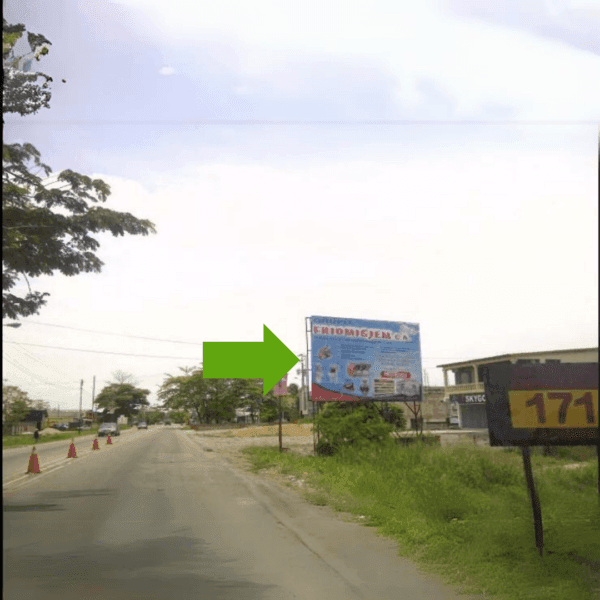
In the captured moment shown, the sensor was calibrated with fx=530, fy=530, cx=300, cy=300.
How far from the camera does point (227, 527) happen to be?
727 centimetres

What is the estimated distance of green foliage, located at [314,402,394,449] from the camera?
1602cm

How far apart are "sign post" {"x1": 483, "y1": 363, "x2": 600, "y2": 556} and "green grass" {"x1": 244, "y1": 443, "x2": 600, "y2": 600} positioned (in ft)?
0.77

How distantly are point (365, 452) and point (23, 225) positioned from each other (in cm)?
1395

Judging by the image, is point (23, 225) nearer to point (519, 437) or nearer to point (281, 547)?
point (519, 437)

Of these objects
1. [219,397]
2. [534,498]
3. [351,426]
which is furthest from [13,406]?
[351,426]

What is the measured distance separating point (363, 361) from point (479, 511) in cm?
984

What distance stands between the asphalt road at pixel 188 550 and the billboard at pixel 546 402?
2102mm

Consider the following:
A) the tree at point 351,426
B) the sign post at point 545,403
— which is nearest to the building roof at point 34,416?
the sign post at point 545,403

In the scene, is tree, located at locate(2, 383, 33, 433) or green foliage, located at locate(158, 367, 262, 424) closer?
tree, located at locate(2, 383, 33, 433)

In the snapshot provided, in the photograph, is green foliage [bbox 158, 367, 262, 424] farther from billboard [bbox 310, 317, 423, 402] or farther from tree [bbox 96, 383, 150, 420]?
billboard [bbox 310, 317, 423, 402]

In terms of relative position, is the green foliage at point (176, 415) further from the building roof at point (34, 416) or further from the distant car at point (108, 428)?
the building roof at point (34, 416)

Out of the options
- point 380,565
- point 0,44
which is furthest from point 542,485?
point 0,44

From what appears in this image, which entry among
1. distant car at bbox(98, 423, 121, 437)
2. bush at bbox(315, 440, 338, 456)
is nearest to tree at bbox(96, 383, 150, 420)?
distant car at bbox(98, 423, 121, 437)

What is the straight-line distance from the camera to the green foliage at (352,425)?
16016 millimetres
